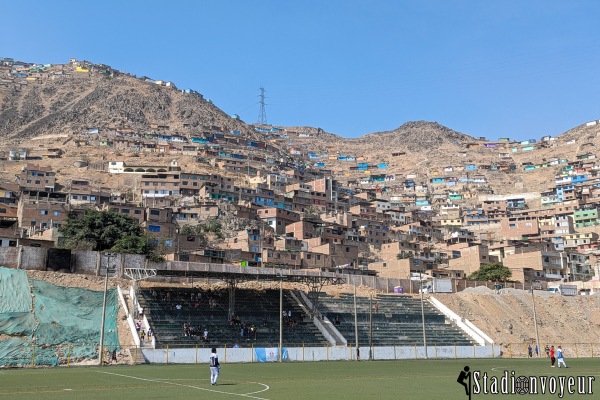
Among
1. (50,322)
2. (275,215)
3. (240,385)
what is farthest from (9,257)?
(275,215)

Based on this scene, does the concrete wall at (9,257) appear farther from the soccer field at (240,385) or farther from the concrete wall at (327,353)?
the soccer field at (240,385)

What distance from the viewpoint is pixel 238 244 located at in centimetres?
10569

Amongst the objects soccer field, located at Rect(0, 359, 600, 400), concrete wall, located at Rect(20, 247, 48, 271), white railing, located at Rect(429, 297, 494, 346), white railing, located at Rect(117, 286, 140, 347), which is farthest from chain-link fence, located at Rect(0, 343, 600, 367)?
concrete wall, located at Rect(20, 247, 48, 271)

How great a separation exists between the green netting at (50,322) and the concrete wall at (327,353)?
150 inches

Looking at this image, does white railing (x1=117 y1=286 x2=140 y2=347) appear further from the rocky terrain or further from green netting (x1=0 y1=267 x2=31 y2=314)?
the rocky terrain

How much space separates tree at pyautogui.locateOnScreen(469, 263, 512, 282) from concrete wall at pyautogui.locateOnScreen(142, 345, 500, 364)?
38414 mm

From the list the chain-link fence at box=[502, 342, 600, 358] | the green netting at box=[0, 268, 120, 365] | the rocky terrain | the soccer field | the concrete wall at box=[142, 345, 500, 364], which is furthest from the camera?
the rocky terrain

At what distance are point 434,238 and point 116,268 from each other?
10731 cm

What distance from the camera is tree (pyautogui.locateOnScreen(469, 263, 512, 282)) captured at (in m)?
98.1

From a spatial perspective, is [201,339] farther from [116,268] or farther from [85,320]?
[116,268]

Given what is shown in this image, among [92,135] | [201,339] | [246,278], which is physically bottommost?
[201,339]

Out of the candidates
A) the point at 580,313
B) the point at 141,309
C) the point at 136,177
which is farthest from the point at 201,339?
the point at 136,177

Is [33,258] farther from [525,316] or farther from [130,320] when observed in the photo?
[525,316]

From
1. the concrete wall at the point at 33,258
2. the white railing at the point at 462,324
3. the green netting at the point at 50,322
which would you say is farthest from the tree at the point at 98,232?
the white railing at the point at 462,324
